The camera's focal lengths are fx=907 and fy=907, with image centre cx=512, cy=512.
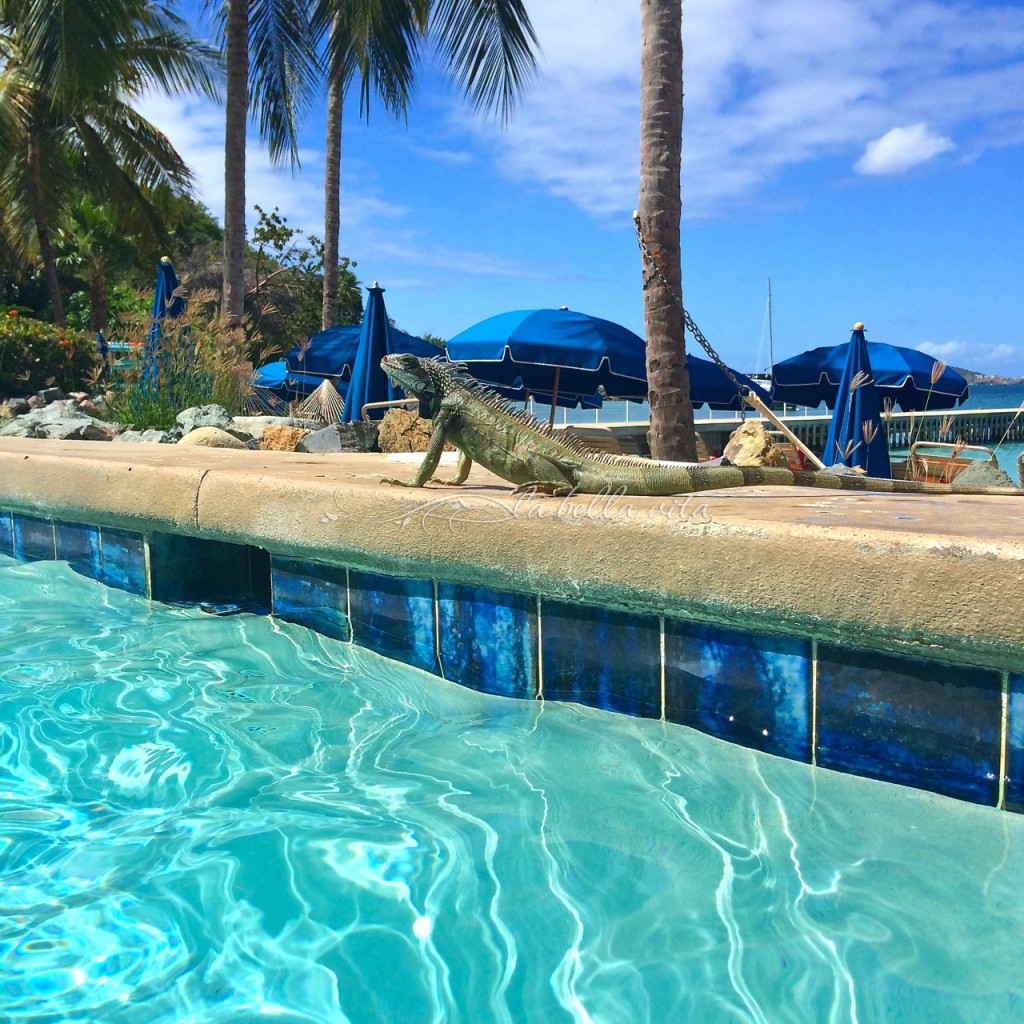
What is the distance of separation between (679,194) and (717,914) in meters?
5.42

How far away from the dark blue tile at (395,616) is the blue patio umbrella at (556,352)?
258 inches

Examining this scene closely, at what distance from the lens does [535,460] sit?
3371mm

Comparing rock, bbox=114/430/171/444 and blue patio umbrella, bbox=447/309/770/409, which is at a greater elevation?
blue patio umbrella, bbox=447/309/770/409

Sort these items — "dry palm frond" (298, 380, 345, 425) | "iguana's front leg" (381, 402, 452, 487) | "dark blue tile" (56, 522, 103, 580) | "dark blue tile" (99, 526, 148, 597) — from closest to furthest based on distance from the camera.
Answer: "iguana's front leg" (381, 402, 452, 487) → "dark blue tile" (99, 526, 148, 597) → "dark blue tile" (56, 522, 103, 580) → "dry palm frond" (298, 380, 345, 425)

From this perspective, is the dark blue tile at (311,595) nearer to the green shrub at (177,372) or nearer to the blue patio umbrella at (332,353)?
the green shrub at (177,372)

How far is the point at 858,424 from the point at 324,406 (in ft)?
26.4

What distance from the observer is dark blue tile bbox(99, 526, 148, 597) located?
4441mm

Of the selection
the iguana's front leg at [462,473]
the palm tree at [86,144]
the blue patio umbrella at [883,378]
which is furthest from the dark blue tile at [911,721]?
the palm tree at [86,144]

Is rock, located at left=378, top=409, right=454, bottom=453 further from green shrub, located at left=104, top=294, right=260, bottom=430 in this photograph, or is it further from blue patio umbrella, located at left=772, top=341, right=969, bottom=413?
blue patio umbrella, located at left=772, top=341, right=969, bottom=413

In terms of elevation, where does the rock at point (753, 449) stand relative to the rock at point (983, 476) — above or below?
above

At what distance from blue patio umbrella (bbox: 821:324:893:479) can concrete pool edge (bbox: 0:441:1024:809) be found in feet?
18.3

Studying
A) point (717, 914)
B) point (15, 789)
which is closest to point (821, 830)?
point (717, 914)

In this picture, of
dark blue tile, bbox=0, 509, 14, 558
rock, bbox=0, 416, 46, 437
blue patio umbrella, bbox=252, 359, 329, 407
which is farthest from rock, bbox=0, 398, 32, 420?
dark blue tile, bbox=0, 509, 14, 558

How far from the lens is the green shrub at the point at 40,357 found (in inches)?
560
